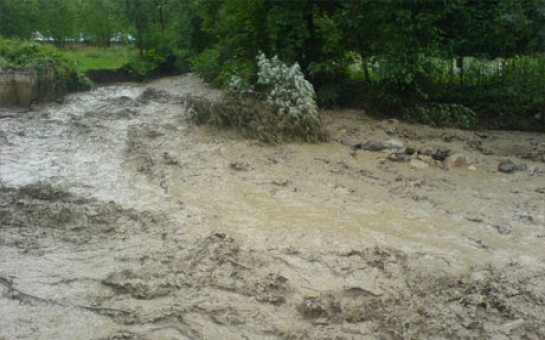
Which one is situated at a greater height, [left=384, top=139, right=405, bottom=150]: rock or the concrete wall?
the concrete wall

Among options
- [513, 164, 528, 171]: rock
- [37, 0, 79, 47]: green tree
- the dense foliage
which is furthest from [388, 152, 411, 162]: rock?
[37, 0, 79, 47]: green tree

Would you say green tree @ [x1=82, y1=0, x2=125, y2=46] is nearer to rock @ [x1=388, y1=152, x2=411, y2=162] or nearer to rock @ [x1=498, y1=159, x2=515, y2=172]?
rock @ [x1=388, y1=152, x2=411, y2=162]

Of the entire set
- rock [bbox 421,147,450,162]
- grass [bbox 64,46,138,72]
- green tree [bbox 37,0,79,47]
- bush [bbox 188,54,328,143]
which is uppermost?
green tree [bbox 37,0,79,47]

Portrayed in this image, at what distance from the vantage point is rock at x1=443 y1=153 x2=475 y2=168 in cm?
884

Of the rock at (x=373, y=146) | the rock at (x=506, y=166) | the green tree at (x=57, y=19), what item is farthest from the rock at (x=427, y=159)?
the green tree at (x=57, y=19)

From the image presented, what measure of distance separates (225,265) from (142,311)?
3.48 feet

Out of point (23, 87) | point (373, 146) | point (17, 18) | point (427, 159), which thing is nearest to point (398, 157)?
point (427, 159)

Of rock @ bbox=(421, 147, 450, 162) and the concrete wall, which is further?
the concrete wall

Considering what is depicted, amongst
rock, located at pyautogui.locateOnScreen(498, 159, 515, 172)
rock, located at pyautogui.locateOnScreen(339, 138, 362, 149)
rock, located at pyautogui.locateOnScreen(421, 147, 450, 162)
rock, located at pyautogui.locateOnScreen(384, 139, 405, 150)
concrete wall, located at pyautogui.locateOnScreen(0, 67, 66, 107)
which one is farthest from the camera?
concrete wall, located at pyautogui.locateOnScreen(0, 67, 66, 107)

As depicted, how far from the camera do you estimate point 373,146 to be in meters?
10.0

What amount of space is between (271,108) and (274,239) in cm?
501

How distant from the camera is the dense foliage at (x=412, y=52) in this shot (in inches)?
435

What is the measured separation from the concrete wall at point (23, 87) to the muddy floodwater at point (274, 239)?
4863 millimetres

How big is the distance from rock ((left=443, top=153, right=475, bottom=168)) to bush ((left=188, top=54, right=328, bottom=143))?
2547mm
